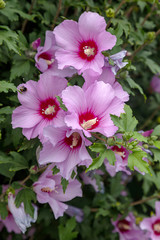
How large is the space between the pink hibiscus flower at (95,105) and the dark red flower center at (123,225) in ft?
3.64

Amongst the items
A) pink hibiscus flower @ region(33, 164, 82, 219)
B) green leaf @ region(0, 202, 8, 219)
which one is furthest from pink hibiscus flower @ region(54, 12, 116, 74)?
green leaf @ region(0, 202, 8, 219)

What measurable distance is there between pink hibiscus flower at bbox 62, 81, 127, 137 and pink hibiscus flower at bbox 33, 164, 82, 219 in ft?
1.00

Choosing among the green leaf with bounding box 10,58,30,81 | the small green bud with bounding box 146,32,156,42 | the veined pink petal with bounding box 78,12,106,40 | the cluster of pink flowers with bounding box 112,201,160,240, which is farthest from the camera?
the cluster of pink flowers with bounding box 112,201,160,240

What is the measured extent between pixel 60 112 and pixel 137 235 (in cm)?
122

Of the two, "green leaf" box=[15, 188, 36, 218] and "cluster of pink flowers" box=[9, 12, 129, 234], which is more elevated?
"cluster of pink flowers" box=[9, 12, 129, 234]

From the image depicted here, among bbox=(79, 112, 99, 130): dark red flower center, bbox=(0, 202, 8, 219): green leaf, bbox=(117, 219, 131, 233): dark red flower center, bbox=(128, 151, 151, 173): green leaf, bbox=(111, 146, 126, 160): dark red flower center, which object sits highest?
bbox=(79, 112, 99, 130): dark red flower center

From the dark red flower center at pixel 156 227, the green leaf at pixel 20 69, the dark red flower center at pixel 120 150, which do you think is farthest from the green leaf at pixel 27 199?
the dark red flower center at pixel 156 227

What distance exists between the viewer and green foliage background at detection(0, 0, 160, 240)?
1.41m

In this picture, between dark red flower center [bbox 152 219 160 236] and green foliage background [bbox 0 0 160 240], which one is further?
dark red flower center [bbox 152 219 160 236]

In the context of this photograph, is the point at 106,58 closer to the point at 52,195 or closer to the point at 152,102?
the point at 52,195

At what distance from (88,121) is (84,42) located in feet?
1.42

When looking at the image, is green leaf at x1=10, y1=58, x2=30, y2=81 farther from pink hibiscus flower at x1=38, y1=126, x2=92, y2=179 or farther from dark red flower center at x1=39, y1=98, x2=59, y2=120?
pink hibiscus flower at x1=38, y1=126, x2=92, y2=179

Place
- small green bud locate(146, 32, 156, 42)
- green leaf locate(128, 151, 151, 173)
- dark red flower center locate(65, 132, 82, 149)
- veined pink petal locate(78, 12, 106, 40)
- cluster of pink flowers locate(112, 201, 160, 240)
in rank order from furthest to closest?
cluster of pink flowers locate(112, 201, 160, 240) → small green bud locate(146, 32, 156, 42) → veined pink petal locate(78, 12, 106, 40) → dark red flower center locate(65, 132, 82, 149) → green leaf locate(128, 151, 151, 173)

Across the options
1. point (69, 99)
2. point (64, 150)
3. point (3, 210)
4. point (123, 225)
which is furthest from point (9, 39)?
point (123, 225)
